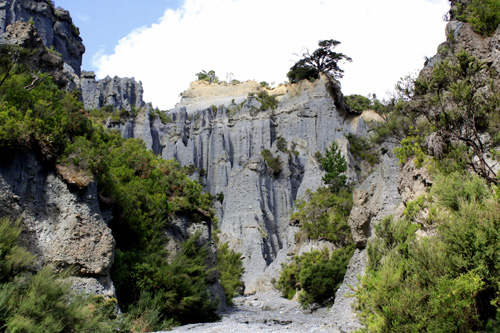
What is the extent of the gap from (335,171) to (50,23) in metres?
39.1

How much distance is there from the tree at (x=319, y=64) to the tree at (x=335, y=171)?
19592mm

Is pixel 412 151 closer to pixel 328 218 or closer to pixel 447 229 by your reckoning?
pixel 447 229

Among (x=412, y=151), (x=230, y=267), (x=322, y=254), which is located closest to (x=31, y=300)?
(x=412, y=151)

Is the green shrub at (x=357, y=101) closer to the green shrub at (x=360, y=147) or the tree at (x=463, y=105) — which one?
the green shrub at (x=360, y=147)

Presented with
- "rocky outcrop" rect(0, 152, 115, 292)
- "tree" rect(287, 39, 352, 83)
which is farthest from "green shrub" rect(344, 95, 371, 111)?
"rocky outcrop" rect(0, 152, 115, 292)

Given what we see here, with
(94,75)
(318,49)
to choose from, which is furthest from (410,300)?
(94,75)

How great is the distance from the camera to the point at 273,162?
49688 mm

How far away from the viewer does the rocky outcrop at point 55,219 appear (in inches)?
398

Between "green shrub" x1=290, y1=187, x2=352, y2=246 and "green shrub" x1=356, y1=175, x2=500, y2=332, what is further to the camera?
"green shrub" x1=290, y1=187, x2=352, y2=246

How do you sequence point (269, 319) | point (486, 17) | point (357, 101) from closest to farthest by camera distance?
point (486, 17)
point (269, 319)
point (357, 101)

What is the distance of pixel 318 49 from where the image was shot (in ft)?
191

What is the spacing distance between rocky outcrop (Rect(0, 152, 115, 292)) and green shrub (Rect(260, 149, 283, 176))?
3818 cm

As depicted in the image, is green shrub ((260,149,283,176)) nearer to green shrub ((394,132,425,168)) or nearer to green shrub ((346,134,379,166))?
green shrub ((346,134,379,166))

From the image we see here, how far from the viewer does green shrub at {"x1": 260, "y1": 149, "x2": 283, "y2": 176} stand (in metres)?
49.1
